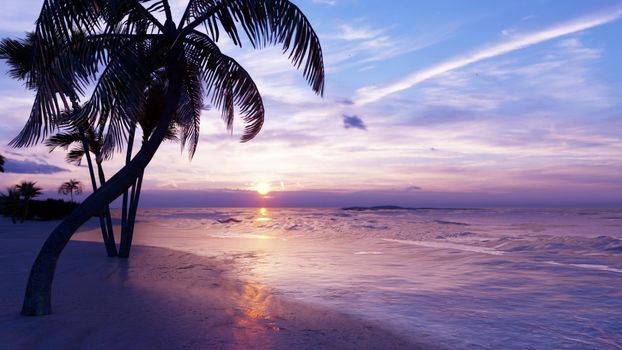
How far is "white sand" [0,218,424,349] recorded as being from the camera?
585cm

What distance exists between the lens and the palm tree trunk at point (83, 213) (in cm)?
648

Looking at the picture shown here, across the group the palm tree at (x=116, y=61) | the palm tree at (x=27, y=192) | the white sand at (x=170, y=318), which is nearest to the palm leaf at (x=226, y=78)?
the palm tree at (x=116, y=61)

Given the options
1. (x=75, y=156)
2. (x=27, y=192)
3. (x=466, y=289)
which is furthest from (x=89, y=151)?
(x=27, y=192)

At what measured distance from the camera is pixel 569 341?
6707mm

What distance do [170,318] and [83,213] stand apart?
2.10 metres

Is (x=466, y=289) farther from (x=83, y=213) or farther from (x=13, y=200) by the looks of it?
(x=13, y=200)

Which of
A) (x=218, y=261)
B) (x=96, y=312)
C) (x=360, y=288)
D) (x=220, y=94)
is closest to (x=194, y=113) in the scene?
(x=220, y=94)

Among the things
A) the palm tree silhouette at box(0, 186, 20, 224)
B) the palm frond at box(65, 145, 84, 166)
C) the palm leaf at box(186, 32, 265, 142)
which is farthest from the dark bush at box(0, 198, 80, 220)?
the palm leaf at box(186, 32, 265, 142)

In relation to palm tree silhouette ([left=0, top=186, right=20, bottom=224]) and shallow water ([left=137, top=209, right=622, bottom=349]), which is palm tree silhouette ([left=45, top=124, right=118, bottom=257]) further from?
palm tree silhouette ([left=0, top=186, right=20, bottom=224])

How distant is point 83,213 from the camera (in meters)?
6.46

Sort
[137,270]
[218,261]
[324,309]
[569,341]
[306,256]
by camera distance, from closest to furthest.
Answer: [569,341] < [324,309] < [137,270] < [218,261] < [306,256]

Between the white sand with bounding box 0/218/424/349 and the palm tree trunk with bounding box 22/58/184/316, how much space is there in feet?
1.08

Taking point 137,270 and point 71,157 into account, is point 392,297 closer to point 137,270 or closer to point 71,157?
point 137,270

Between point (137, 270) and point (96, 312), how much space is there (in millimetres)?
5406
